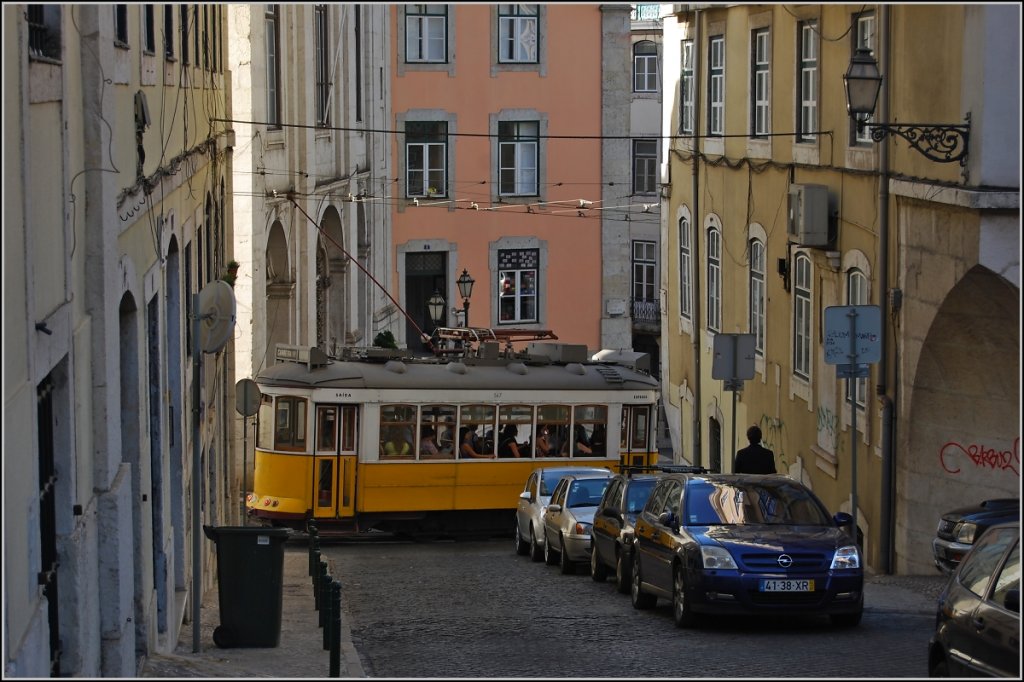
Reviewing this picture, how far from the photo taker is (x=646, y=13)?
5806 cm

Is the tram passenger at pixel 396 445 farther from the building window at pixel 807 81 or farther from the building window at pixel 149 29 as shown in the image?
the building window at pixel 149 29

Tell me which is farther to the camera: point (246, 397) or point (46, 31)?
point (246, 397)

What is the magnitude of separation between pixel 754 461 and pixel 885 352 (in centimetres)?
255

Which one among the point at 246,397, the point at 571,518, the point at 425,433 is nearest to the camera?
the point at 571,518

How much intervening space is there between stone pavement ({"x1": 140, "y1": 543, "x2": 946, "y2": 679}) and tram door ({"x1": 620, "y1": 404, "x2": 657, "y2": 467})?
802 centimetres

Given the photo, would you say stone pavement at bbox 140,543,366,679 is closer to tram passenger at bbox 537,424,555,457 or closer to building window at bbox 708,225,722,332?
tram passenger at bbox 537,424,555,457

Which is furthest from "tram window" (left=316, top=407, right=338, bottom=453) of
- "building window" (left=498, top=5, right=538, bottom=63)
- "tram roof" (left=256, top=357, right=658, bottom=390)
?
"building window" (left=498, top=5, right=538, bottom=63)

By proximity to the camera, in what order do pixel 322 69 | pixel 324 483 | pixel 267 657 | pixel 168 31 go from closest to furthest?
pixel 267 657, pixel 168 31, pixel 324 483, pixel 322 69

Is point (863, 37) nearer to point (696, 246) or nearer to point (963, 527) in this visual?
point (963, 527)

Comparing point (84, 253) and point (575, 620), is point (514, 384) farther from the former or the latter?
point (84, 253)

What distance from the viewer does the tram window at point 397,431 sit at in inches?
1031

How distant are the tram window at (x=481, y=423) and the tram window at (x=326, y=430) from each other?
77.9 inches

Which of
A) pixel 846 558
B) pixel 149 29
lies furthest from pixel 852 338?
pixel 149 29

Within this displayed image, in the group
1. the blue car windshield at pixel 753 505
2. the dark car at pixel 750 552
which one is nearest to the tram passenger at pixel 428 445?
the dark car at pixel 750 552
